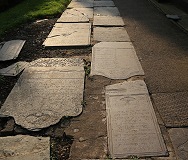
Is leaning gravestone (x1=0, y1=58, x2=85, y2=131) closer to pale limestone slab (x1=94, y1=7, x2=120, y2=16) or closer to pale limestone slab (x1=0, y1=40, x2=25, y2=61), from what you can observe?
pale limestone slab (x1=0, y1=40, x2=25, y2=61)

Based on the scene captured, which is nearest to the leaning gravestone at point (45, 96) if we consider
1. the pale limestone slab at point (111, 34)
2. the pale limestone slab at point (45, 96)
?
the pale limestone slab at point (45, 96)

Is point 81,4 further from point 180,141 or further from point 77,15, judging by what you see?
point 180,141

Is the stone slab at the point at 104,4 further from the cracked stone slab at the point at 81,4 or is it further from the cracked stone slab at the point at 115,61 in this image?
the cracked stone slab at the point at 115,61

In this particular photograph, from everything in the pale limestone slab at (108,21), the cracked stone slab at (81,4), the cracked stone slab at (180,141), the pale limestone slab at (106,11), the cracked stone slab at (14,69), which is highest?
the cracked stone slab at (180,141)

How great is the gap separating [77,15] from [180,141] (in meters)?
4.99

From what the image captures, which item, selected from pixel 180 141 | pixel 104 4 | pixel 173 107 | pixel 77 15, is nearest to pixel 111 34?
pixel 77 15

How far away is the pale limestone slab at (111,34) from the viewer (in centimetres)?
484

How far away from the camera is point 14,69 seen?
12.2ft

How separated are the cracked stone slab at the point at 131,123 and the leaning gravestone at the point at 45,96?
388mm

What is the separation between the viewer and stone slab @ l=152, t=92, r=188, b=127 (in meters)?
2.56

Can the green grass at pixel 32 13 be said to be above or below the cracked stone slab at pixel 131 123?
below

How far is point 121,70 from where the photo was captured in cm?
361

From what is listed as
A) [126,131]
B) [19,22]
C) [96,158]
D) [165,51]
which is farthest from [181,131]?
[19,22]

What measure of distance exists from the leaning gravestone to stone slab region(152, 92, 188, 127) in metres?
0.85
